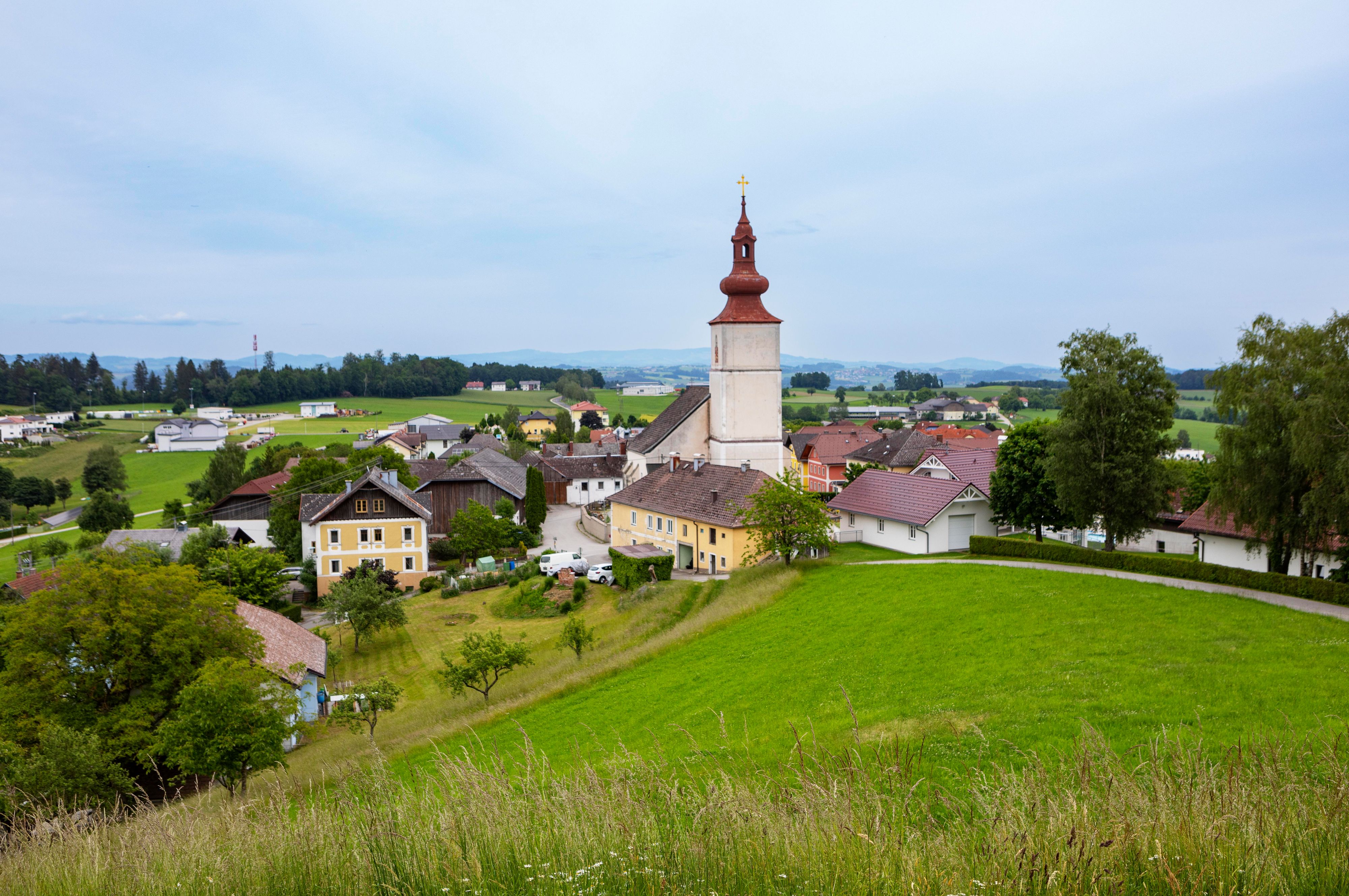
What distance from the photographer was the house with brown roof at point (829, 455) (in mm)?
73938

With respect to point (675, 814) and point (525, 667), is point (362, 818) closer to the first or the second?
point (675, 814)

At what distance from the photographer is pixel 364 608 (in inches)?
1298

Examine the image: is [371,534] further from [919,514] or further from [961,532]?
[961,532]

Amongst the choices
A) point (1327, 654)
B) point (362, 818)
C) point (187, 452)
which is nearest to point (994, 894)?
point (362, 818)

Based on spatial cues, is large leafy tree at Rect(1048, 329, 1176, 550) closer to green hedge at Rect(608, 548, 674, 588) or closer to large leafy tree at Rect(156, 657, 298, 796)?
green hedge at Rect(608, 548, 674, 588)

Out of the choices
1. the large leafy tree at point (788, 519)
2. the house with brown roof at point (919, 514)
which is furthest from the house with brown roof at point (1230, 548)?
the large leafy tree at point (788, 519)

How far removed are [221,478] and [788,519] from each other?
56497 mm

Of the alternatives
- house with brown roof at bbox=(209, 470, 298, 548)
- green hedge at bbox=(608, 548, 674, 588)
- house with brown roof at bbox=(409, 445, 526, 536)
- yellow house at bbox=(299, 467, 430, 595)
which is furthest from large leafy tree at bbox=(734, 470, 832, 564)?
house with brown roof at bbox=(209, 470, 298, 548)

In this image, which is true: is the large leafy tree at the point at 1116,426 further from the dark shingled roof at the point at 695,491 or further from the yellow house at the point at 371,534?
the yellow house at the point at 371,534

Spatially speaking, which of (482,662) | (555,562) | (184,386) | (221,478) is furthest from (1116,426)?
(184,386)

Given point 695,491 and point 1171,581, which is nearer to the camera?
point 1171,581

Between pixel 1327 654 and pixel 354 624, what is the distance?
3137 cm

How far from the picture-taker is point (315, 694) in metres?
27.4

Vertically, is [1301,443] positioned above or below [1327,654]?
above
